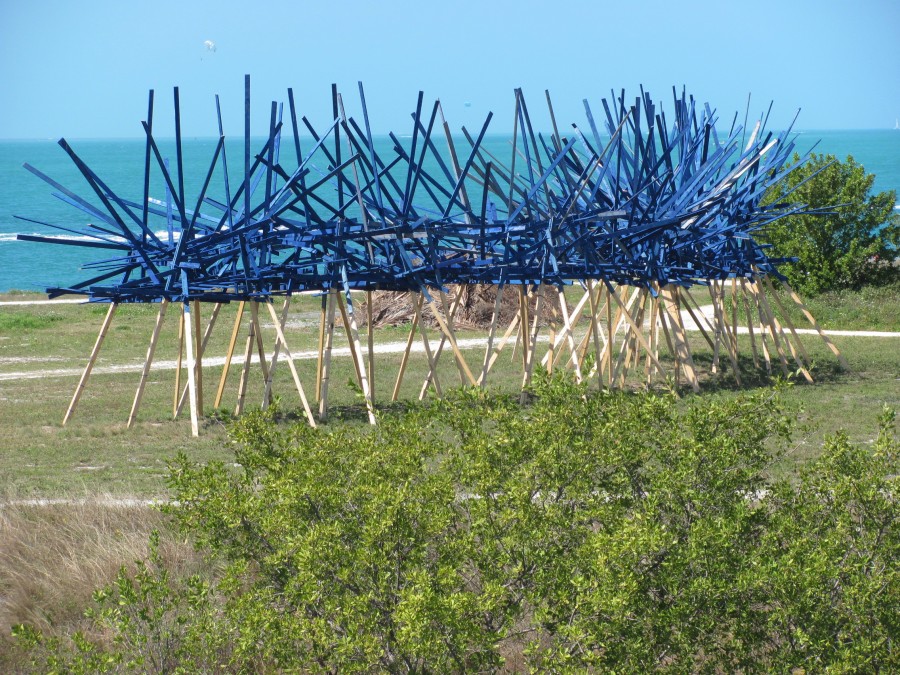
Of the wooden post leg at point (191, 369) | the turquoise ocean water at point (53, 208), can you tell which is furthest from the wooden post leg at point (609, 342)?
the turquoise ocean water at point (53, 208)

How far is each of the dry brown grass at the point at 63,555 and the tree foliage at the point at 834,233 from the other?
19441 millimetres

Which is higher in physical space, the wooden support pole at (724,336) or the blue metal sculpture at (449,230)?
the blue metal sculpture at (449,230)

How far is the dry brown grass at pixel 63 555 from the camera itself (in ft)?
27.4

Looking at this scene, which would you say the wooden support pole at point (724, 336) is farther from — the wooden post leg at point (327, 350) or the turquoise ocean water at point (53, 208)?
the turquoise ocean water at point (53, 208)

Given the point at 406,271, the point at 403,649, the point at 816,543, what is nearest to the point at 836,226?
the point at 406,271

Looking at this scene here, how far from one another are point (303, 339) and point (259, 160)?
9.78 m

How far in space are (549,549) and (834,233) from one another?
70.6ft

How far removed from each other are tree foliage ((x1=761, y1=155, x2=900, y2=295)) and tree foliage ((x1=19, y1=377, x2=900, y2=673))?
19.4 metres

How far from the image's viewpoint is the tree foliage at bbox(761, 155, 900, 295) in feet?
82.9

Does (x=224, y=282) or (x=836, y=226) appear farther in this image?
(x=836, y=226)

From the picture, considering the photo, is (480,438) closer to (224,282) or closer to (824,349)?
(224,282)

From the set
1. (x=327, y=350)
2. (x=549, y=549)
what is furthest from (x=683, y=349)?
(x=549, y=549)

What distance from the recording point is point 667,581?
6086 mm

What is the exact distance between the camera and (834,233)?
2573 cm
